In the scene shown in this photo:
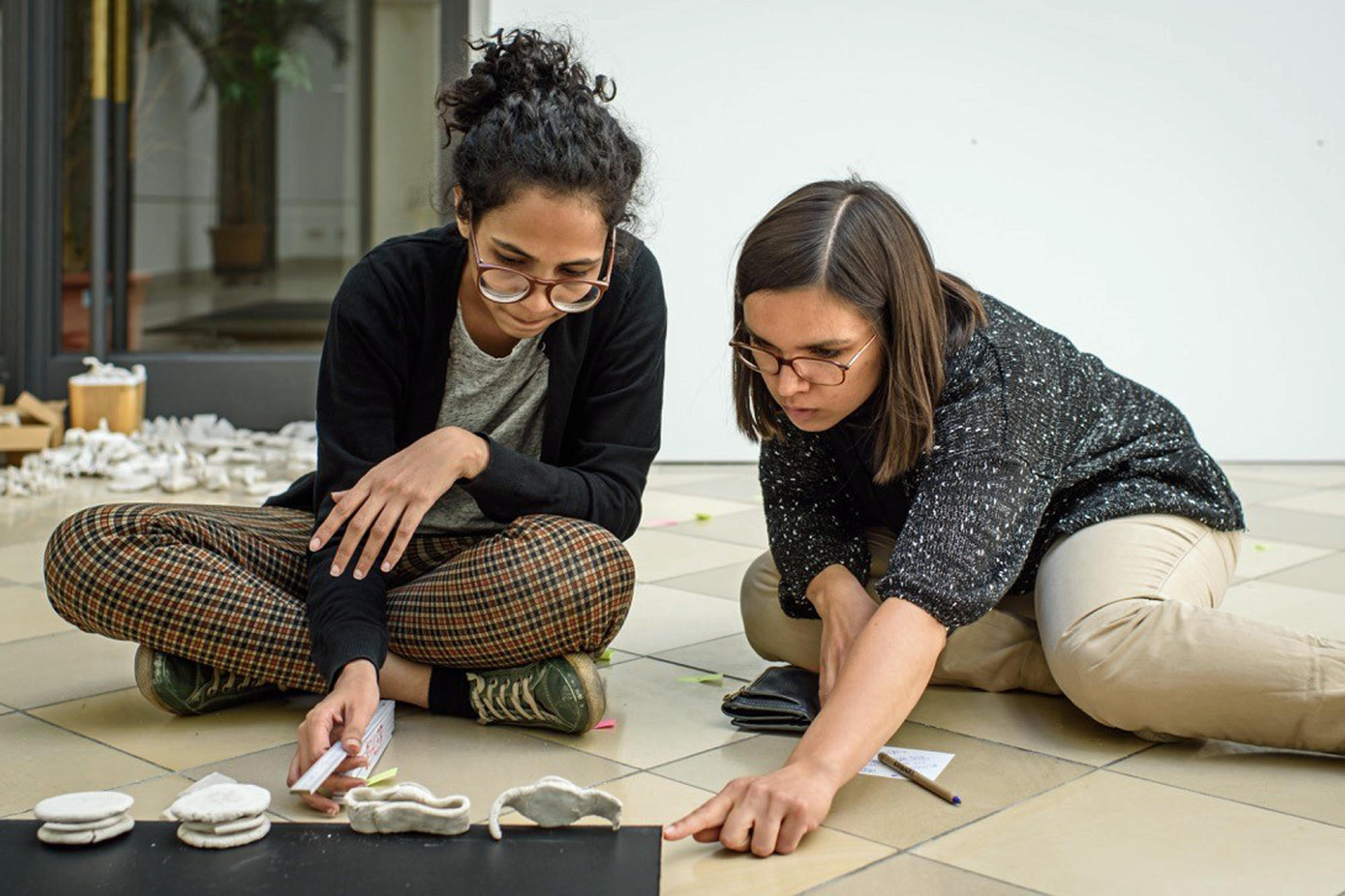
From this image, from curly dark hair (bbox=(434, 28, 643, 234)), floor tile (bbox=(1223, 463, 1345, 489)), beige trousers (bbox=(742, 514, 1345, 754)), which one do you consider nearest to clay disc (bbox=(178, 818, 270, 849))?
curly dark hair (bbox=(434, 28, 643, 234))

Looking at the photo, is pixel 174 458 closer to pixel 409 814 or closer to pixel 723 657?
pixel 723 657

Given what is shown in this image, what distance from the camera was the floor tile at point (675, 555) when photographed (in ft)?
9.59

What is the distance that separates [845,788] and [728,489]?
234cm

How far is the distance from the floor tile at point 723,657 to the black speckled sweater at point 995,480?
0.21 m

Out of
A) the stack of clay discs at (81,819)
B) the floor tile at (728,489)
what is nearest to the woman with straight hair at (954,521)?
the stack of clay discs at (81,819)

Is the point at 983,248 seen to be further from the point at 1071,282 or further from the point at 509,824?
the point at 509,824

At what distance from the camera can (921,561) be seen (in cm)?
165

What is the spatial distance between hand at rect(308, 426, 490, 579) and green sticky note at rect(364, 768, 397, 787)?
23cm

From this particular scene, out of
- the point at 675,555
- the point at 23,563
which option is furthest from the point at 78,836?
the point at 675,555

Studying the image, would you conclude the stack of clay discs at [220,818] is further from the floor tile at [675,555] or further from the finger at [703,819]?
the floor tile at [675,555]

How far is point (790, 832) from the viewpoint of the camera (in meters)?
1.48

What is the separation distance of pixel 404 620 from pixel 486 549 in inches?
5.9


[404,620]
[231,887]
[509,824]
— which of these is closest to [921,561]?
[509,824]

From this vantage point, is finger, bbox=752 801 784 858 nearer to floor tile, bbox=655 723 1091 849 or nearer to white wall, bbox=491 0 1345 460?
floor tile, bbox=655 723 1091 849
